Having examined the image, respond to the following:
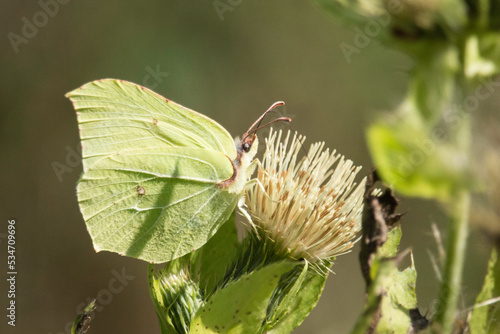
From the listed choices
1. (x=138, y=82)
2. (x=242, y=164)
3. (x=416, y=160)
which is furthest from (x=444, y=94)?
(x=138, y=82)

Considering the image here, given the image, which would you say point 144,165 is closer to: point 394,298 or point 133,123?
point 133,123

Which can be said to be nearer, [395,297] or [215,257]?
[395,297]

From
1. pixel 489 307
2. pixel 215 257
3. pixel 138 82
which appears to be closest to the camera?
pixel 489 307

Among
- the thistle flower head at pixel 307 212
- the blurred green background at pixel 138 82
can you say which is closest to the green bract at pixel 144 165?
the thistle flower head at pixel 307 212

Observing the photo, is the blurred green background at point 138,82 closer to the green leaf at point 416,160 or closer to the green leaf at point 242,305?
the green leaf at point 242,305

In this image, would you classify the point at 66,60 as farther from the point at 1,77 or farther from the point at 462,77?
the point at 462,77

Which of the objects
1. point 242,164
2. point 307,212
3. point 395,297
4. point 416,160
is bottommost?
point 242,164
